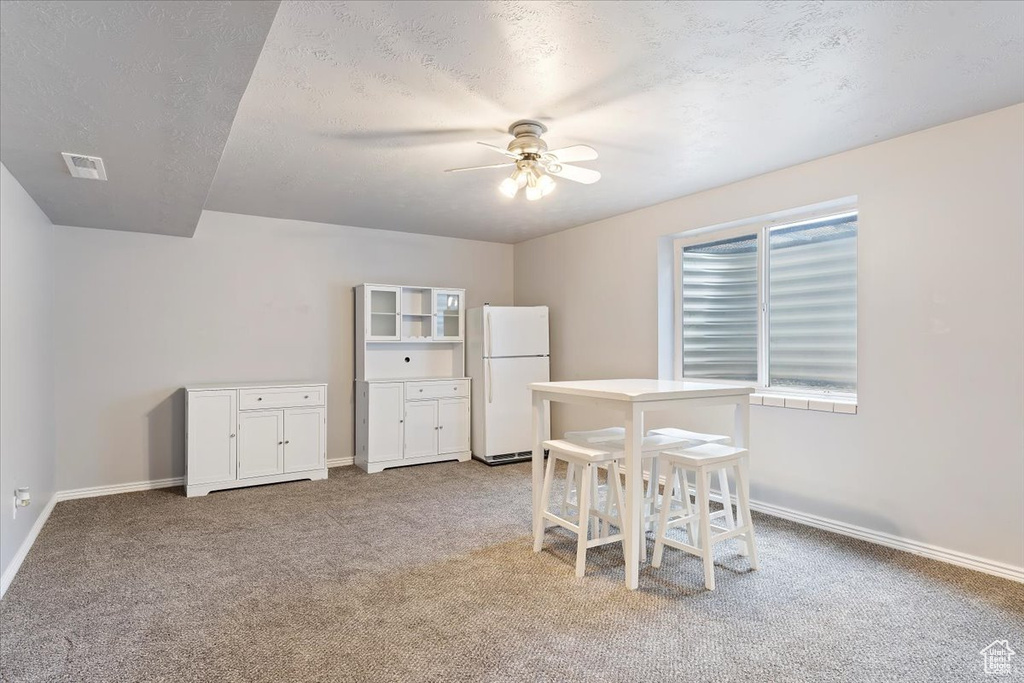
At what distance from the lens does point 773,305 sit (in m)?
3.91

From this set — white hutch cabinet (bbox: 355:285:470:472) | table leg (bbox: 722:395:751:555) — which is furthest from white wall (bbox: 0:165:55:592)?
table leg (bbox: 722:395:751:555)

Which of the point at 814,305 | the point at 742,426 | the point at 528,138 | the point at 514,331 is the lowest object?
the point at 742,426

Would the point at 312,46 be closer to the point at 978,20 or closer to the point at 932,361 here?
the point at 978,20

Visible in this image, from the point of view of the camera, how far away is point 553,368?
19.1 ft

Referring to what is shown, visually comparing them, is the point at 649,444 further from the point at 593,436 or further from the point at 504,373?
the point at 504,373

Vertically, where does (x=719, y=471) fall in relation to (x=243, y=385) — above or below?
below

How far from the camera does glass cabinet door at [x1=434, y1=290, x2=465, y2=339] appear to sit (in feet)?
18.4

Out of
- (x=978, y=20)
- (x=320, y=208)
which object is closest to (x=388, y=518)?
(x=320, y=208)

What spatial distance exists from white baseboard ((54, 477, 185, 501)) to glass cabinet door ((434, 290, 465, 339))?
8.59 ft

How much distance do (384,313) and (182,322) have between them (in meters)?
1.67

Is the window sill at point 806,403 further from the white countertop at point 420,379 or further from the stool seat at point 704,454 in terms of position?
the white countertop at point 420,379

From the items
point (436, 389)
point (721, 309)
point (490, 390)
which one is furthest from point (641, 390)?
point (436, 389)

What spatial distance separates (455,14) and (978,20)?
6.08 feet

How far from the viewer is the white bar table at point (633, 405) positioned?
261 centimetres
